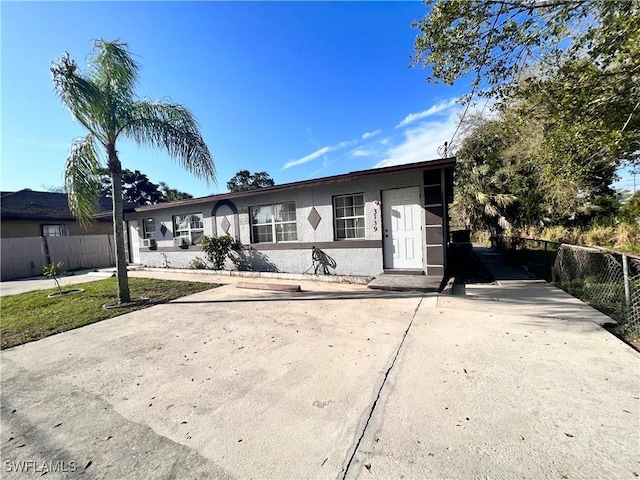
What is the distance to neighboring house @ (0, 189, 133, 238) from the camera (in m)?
14.6

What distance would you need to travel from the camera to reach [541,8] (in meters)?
4.99

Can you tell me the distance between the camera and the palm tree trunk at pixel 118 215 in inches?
247

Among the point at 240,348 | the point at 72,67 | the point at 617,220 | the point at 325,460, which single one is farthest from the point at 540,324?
the point at 617,220

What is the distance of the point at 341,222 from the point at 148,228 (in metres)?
10.5

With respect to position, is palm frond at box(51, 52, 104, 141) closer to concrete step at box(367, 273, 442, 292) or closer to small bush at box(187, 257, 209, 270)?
small bush at box(187, 257, 209, 270)

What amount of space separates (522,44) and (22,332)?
35.9 ft

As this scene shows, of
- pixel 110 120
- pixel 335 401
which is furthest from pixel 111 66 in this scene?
pixel 335 401

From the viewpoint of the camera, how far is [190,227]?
38.2 feet

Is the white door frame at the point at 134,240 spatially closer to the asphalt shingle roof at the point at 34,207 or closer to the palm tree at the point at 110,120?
the asphalt shingle roof at the point at 34,207

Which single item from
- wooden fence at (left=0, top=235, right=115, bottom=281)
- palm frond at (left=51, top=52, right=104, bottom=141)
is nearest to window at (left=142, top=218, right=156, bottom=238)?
wooden fence at (left=0, top=235, right=115, bottom=281)

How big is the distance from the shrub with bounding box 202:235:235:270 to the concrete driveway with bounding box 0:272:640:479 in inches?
230

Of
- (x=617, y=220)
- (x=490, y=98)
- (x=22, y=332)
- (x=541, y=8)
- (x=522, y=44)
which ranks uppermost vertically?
(x=541, y=8)

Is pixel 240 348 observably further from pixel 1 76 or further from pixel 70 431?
pixel 1 76

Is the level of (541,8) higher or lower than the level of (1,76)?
higher
